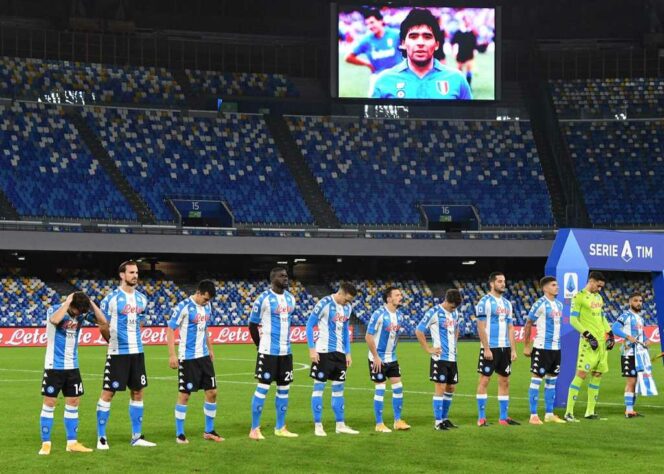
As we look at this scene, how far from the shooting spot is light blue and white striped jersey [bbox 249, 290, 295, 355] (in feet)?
61.2

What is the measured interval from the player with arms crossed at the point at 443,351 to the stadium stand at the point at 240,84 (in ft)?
171

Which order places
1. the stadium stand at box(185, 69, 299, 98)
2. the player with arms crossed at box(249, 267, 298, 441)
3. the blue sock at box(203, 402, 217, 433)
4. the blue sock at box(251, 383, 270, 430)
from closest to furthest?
1. the blue sock at box(203, 402, 217, 433)
2. the blue sock at box(251, 383, 270, 430)
3. the player with arms crossed at box(249, 267, 298, 441)
4. the stadium stand at box(185, 69, 299, 98)

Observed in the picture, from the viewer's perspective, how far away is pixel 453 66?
64875mm

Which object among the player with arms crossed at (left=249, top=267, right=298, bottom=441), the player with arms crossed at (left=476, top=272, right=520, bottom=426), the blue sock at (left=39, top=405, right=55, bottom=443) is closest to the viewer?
the blue sock at (left=39, top=405, right=55, bottom=443)

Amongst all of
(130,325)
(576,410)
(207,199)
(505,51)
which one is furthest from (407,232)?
(130,325)

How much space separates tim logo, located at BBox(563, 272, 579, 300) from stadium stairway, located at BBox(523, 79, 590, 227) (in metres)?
44.9

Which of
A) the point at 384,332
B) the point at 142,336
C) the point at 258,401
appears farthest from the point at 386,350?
the point at 142,336

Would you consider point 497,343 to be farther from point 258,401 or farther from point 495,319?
point 258,401

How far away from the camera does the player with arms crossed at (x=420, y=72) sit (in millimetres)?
64625

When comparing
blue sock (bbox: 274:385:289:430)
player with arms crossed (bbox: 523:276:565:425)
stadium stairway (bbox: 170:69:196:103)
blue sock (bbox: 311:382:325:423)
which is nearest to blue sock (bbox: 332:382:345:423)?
blue sock (bbox: 311:382:325:423)

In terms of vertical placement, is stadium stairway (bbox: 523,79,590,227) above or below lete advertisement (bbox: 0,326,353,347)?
above

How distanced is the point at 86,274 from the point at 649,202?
33017mm

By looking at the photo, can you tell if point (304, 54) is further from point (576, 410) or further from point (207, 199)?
point (576, 410)

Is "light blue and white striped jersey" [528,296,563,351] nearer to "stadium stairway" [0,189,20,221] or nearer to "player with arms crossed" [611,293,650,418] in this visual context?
"player with arms crossed" [611,293,650,418]
